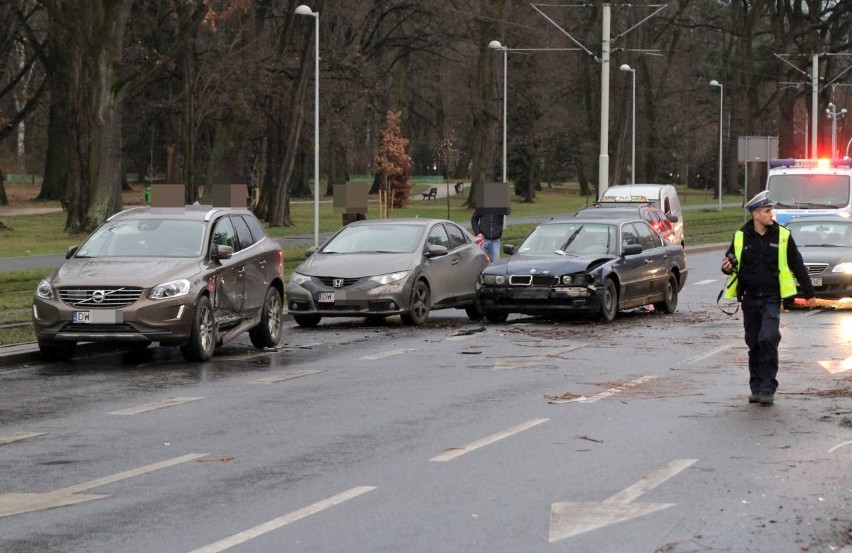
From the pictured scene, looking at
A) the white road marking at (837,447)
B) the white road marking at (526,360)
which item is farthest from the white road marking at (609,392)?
the white road marking at (837,447)

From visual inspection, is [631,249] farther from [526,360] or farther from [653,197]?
[653,197]

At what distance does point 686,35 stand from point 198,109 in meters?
46.9

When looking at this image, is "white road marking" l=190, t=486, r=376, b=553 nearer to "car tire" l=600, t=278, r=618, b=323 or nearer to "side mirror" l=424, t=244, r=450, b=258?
"car tire" l=600, t=278, r=618, b=323

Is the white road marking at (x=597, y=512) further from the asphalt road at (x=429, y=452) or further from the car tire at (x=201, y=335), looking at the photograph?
the car tire at (x=201, y=335)

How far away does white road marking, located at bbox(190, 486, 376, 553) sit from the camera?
7562 mm

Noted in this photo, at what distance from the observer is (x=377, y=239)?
22281 mm

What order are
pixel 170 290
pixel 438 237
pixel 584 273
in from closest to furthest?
pixel 170 290 < pixel 584 273 < pixel 438 237

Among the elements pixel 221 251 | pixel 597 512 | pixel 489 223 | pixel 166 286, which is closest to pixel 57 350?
pixel 166 286

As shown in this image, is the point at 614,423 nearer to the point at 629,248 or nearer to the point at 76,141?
the point at 629,248

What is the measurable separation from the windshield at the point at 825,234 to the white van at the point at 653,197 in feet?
33.1

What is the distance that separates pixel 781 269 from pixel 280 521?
6.25 metres

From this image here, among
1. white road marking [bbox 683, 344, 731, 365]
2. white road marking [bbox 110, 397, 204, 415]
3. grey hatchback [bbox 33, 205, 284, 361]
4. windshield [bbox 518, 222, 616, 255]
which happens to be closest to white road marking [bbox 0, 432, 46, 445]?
white road marking [bbox 110, 397, 204, 415]

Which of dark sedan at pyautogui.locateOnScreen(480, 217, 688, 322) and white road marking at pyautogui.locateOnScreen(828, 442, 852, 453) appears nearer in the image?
white road marking at pyautogui.locateOnScreen(828, 442, 852, 453)

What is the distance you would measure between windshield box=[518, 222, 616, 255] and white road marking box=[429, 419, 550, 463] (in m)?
10.4
